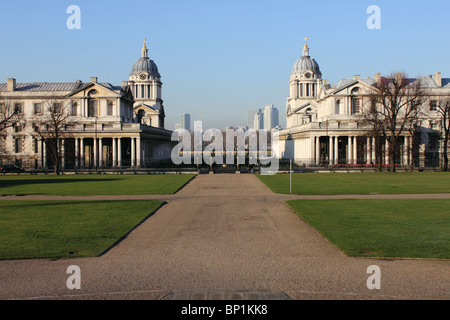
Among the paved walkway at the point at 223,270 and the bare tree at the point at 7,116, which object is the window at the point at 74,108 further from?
the paved walkway at the point at 223,270

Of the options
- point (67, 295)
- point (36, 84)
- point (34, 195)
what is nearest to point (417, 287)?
point (67, 295)

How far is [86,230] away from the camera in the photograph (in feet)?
59.7

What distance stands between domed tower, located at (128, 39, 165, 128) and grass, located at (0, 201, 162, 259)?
288 ft

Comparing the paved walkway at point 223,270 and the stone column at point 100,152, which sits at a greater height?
the stone column at point 100,152

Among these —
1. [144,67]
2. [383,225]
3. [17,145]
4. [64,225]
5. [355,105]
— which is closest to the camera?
[383,225]

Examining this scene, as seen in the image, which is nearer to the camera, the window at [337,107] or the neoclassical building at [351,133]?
the neoclassical building at [351,133]

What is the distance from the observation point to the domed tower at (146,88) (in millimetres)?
114875

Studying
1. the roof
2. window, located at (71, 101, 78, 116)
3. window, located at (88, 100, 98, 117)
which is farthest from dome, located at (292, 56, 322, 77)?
window, located at (71, 101, 78, 116)

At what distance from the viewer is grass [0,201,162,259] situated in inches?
587

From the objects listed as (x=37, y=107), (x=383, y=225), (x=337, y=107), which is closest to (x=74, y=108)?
(x=37, y=107)

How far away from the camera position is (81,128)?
79.9 metres

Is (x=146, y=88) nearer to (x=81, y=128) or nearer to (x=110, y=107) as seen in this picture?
(x=110, y=107)

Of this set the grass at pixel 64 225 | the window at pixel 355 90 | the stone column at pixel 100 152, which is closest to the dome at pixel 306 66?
the window at pixel 355 90

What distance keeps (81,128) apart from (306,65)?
65.4 metres
